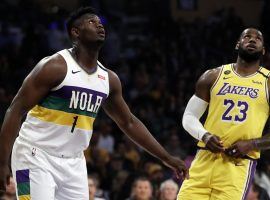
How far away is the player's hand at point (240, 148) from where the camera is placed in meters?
5.27

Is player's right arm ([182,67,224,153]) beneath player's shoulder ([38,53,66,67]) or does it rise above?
beneath

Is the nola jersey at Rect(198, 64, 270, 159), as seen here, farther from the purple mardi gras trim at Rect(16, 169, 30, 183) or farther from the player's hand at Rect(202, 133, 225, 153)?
the purple mardi gras trim at Rect(16, 169, 30, 183)

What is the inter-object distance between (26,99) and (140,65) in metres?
8.24

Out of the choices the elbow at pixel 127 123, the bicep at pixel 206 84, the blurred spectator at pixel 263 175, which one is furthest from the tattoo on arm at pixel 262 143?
the blurred spectator at pixel 263 175

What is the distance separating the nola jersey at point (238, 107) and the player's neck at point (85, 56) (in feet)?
3.55

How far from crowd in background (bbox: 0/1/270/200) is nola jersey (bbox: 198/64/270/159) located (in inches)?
96.9

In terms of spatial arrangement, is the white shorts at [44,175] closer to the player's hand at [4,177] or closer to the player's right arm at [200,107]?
the player's hand at [4,177]

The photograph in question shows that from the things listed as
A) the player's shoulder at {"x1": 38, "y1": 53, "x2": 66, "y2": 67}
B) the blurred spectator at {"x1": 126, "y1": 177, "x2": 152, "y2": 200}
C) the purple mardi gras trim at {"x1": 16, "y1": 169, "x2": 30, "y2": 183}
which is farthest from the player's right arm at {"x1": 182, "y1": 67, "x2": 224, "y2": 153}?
the blurred spectator at {"x1": 126, "y1": 177, "x2": 152, "y2": 200}

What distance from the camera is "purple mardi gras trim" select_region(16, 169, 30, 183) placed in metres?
4.57

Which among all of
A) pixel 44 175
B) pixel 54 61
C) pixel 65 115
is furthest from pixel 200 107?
pixel 44 175

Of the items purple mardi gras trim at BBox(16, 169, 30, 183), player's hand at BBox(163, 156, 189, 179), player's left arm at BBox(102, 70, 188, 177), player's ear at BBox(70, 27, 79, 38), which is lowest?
purple mardi gras trim at BBox(16, 169, 30, 183)

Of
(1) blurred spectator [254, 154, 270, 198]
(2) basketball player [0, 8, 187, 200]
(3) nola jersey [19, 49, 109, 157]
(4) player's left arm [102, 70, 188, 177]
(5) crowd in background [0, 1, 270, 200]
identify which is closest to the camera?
(2) basketball player [0, 8, 187, 200]

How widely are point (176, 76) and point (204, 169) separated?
7.69 meters

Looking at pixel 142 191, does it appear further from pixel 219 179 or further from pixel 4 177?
pixel 4 177
